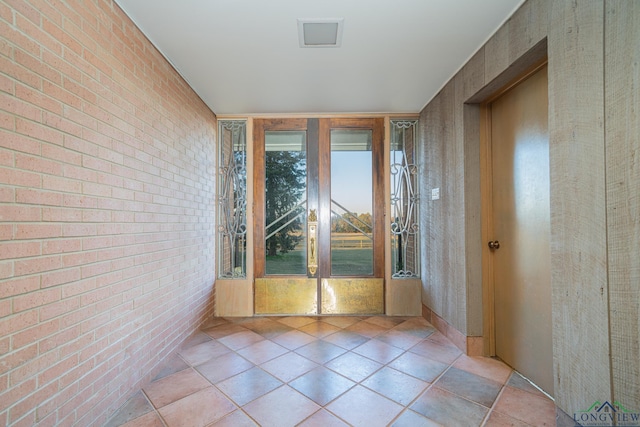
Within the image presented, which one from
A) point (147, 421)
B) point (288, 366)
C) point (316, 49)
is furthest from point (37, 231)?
point (316, 49)

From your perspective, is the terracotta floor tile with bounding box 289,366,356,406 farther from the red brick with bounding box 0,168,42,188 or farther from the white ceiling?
the white ceiling

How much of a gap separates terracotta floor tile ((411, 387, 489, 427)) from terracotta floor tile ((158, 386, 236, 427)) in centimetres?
121

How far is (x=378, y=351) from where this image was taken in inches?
95.7

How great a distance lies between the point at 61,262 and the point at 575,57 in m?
2.79

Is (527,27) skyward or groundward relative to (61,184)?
skyward

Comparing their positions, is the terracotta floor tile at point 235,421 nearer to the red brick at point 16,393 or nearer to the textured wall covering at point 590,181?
the red brick at point 16,393

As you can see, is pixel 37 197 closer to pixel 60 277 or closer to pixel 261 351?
pixel 60 277

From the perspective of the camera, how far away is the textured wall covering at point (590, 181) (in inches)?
44.6

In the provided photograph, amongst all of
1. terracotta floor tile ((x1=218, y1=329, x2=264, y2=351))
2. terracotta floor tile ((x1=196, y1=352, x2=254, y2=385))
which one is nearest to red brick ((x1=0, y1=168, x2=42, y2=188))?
terracotta floor tile ((x1=196, y1=352, x2=254, y2=385))

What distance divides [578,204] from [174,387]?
2737mm

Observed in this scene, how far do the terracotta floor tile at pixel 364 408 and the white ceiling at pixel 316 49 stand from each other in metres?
2.53

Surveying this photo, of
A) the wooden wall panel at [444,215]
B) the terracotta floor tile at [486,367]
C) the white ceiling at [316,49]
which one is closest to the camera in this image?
the white ceiling at [316,49]

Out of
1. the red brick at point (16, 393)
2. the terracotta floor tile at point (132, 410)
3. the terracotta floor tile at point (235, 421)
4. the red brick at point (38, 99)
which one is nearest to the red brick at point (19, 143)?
the red brick at point (38, 99)

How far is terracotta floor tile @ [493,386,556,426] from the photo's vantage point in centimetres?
158
